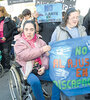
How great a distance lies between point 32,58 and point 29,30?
16.6 inches

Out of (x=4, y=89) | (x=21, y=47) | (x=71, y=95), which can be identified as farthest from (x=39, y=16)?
(x=71, y=95)

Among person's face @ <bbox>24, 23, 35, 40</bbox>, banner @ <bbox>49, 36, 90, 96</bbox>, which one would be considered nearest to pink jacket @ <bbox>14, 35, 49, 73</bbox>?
person's face @ <bbox>24, 23, 35, 40</bbox>

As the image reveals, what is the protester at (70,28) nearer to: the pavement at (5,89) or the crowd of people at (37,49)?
the crowd of people at (37,49)

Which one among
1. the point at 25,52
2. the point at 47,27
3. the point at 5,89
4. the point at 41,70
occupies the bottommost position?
the point at 5,89

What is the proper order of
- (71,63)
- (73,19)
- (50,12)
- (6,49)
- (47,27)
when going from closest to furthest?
(71,63), (73,19), (50,12), (47,27), (6,49)

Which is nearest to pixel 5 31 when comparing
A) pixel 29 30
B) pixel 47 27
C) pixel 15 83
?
pixel 47 27

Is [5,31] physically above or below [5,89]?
above

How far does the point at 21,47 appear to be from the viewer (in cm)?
256

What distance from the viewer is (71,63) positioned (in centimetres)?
230

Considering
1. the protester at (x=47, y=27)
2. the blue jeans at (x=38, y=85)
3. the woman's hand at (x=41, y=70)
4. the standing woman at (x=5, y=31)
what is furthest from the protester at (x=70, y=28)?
the standing woman at (x=5, y=31)

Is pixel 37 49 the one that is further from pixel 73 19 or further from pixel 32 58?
pixel 73 19

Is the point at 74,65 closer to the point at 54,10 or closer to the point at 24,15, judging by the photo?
the point at 54,10

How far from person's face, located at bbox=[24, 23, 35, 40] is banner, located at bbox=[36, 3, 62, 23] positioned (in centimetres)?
112

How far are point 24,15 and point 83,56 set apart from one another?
83.2 inches
